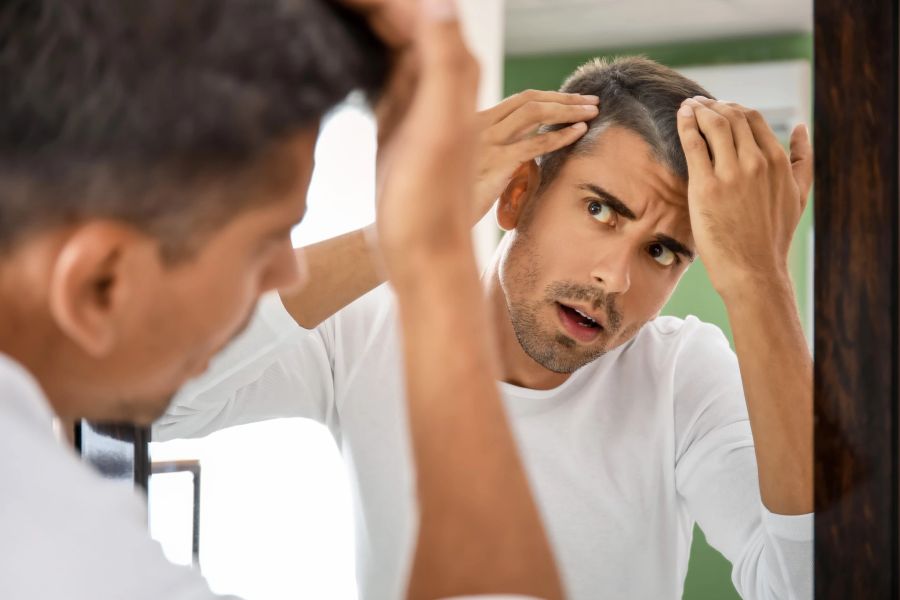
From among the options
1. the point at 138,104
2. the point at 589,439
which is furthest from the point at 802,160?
the point at 138,104

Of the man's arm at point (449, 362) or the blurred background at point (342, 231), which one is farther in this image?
the blurred background at point (342, 231)

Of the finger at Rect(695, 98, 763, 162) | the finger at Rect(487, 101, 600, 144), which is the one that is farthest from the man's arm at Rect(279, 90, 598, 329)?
the finger at Rect(695, 98, 763, 162)

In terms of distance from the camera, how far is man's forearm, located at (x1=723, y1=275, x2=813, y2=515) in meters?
0.57

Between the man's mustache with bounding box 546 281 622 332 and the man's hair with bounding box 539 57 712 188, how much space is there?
11 centimetres

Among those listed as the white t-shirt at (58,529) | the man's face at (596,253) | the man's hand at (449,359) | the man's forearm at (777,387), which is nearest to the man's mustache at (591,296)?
the man's face at (596,253)

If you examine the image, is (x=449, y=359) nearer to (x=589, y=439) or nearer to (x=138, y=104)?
(x=138, y=104)

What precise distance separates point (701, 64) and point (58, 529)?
527 millimetres

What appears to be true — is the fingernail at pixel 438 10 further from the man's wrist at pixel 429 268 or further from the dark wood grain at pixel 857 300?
the dark wood grain at pixel 857 300

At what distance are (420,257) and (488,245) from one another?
1.21ft

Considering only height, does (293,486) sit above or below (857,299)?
below

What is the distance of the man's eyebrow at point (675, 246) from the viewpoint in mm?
660

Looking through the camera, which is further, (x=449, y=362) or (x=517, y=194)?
(x=517, y=194)

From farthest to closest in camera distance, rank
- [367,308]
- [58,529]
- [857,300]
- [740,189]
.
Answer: [367,308] < [740,189] < [857,300] < [58,529]

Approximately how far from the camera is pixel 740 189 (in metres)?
0.64
